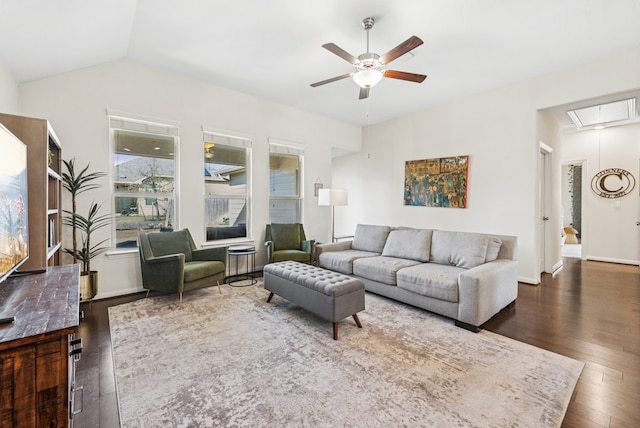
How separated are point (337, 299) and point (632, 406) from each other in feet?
6.52

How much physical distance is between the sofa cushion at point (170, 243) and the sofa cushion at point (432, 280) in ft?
9.48

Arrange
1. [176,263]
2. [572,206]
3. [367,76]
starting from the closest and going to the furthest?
[367,76], [176,263], [572,206]

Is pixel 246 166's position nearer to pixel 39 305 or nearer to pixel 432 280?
pixel 432 280

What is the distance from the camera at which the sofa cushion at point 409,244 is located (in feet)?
Result: 12.6

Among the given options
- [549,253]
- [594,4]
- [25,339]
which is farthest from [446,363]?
[549,253]

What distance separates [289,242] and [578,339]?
3.89 metres

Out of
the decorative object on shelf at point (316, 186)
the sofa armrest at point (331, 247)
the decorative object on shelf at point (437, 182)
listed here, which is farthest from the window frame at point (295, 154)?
the decorative object on shelf at point (437, 182)

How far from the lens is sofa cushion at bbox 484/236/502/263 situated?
3.38m

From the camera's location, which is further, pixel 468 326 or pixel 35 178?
pixel 468 326

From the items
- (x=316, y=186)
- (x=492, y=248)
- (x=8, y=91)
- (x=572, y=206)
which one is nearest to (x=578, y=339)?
(x=492, y=248)

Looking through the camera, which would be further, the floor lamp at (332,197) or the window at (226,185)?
the floor lamp at (332,197)

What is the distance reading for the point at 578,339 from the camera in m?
2.60

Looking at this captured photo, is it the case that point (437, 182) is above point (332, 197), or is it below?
above

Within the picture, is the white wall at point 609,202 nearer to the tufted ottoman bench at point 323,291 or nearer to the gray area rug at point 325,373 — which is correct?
the gray area rug at point 325,373
